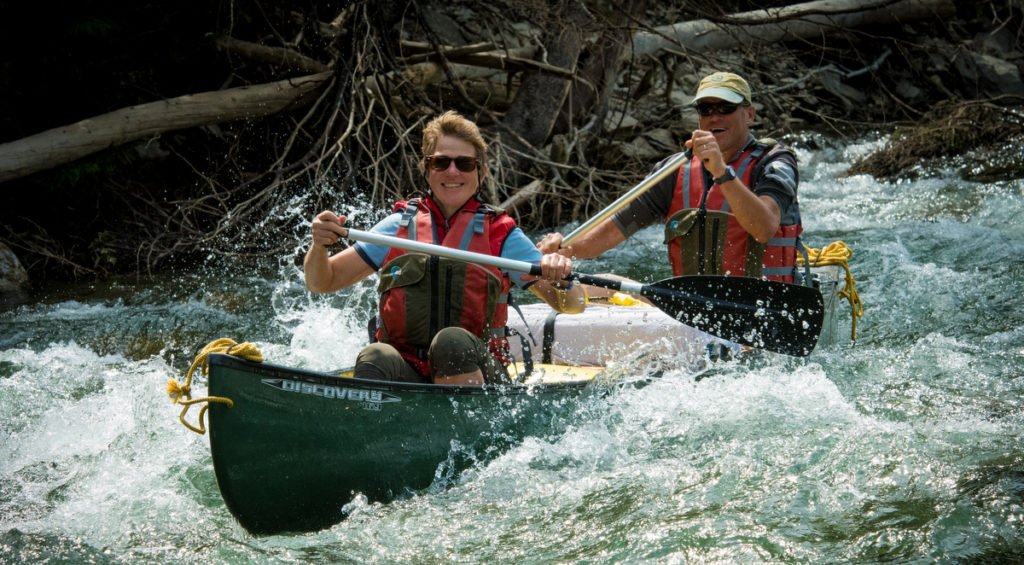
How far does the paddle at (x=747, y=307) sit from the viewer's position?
3.74 metres

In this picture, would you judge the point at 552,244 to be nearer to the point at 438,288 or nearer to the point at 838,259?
the point at 438,288

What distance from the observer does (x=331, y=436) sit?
3.06 metres

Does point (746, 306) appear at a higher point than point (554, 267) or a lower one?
lower

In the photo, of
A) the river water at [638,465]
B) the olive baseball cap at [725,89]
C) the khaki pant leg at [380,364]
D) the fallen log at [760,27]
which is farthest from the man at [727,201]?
the fallen log at [760,27]

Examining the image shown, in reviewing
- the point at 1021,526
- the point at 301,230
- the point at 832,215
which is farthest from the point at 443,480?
the point at 832,215

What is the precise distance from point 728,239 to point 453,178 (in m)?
1.27

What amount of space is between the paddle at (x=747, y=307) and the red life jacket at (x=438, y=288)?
65 centimetres

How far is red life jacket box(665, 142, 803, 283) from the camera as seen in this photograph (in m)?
3.97

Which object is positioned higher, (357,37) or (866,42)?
(866,42)

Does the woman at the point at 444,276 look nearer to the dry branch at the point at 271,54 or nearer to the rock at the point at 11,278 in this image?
the rock at the point at 11,278

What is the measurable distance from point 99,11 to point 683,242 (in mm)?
4680

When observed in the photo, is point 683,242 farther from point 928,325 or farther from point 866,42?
point 866,42

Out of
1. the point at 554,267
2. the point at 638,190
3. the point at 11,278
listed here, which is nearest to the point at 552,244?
the point at 554,267

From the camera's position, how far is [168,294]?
20.7 feet
